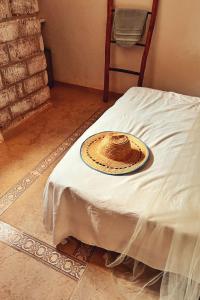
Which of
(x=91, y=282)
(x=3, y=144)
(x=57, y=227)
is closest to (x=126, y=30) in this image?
(x=3, y=144)

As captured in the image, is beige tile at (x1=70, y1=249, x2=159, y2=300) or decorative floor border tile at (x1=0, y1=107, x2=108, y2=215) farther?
decorative floor border tile at (x1=0, y1=107, x2=108, y2=215)

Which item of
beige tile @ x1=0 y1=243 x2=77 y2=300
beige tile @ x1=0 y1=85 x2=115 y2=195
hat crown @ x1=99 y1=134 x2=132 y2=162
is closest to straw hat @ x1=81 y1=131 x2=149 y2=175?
hat crown @ x1=99 y1=134 x2=132 y2=162

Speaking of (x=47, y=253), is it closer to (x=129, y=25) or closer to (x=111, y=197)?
(x=111, y=197)

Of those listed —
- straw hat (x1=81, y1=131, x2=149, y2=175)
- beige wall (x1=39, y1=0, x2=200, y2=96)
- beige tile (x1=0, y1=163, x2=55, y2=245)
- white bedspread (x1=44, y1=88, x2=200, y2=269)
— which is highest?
beige wall (x1=39, y1=0, x2=200, y2=96)

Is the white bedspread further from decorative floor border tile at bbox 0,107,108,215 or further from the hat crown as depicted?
decorative floor border tile at bbox 0,107,108,215

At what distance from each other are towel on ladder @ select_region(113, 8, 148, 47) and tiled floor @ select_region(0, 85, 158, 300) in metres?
1.01

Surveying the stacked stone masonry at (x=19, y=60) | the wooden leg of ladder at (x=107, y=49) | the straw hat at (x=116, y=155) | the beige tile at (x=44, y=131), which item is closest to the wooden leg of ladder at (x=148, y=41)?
the wooden leg of ladder at (x=107, y=49)

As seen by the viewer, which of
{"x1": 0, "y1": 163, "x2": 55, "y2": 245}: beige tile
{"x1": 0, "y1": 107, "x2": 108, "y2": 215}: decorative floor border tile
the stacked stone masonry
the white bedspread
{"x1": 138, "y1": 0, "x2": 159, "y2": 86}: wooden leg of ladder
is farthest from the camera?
{"x1": 138, "y1": 0, "x2": 159, "y2": 86}: wooden leg of ladder

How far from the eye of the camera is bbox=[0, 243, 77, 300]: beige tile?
1059 millimetres

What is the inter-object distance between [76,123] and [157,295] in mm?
1620

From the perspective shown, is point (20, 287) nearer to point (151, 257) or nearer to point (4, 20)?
point (151, 257)

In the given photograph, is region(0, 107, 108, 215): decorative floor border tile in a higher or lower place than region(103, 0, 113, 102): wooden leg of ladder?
lower

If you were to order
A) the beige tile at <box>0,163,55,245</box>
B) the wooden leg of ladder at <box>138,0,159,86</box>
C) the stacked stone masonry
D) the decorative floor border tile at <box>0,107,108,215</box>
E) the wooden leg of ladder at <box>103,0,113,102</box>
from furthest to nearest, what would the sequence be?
the wooden leg of ladder at <box>103,0,113,102</box> < the wooden leg of ladder at <box>138,0,159,86</box> < the stacked stone masonry < the decorative floor border tile at <box>0,107,108,215</box> < the beige tile at <box>0,163,55,245</box>

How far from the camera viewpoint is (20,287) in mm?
1087
